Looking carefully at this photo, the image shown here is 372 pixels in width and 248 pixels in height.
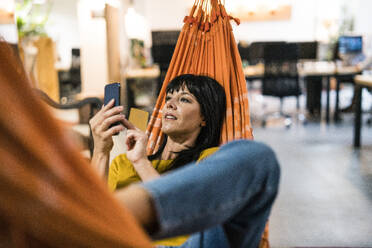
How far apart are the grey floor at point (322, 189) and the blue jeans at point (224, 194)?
1.27m

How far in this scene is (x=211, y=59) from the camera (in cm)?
142

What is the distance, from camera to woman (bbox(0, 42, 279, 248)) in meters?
0.40

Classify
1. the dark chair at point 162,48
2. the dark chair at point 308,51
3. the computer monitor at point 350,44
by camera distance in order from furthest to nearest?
the dark chair at point 308,51, the computer monitor at point 350,44, the dark chair at point 162,48

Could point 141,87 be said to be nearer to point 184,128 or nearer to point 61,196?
point 184,128

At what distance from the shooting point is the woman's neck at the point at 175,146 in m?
1.30

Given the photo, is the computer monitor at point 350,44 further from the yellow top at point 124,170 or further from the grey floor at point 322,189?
the yellow top at point 124,170

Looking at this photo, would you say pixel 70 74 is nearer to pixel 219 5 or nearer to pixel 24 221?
pixel 219 5

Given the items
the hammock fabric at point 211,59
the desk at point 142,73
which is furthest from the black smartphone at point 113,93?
the desk at point 142,73

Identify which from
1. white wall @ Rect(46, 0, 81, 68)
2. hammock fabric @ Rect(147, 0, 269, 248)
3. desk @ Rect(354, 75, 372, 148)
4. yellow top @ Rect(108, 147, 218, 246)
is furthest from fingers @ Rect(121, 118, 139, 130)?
white wall @ Rect(46, 0, 81, 68)

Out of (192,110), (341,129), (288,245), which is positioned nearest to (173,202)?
(192,110)

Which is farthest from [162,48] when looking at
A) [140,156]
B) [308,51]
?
[140,156]

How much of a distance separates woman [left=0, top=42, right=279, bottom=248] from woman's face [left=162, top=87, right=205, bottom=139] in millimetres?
684

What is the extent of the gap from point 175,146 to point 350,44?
4597mm

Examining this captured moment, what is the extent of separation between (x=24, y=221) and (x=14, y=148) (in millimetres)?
81
